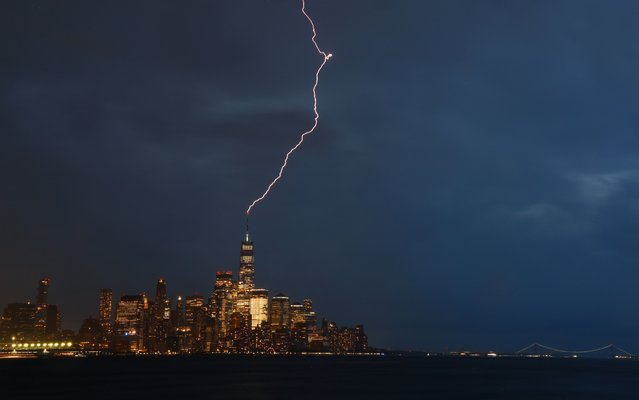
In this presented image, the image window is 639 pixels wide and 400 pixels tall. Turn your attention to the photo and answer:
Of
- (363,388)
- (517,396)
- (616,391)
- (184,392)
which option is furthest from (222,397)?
(616,391)

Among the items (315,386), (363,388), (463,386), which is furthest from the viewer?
(463,386)

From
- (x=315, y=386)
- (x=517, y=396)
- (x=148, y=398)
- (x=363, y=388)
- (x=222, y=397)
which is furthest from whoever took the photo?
(x=315, y=386)

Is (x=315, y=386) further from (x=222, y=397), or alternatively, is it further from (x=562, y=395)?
(x=562, y=395)

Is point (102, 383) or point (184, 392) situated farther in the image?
point (102, 383)

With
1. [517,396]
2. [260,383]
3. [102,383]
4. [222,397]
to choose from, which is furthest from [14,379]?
[517,396]

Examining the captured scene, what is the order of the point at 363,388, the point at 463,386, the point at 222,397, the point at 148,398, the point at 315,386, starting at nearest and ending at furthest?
the point at 148,398, the point at 222,397, the point at 363,388, the point at 315,386, the point at 463,386

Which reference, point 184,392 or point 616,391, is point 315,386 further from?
point 616,391

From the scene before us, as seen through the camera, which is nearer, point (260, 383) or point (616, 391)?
point (616, 391)

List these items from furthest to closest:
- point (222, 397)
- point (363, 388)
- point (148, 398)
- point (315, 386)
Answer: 1. point (315, 386)
2. point (363, 388)
3. point (222, 397)
4. point (148, 398)
